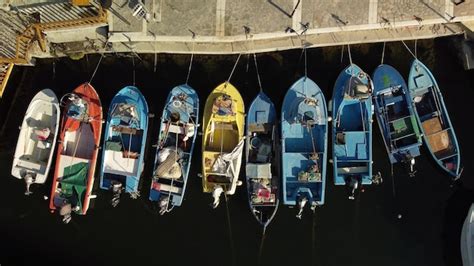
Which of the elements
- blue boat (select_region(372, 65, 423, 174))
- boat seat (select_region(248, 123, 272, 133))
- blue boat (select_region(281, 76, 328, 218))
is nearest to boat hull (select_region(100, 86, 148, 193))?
boat seat (select_region(248, 123, 272, 133))

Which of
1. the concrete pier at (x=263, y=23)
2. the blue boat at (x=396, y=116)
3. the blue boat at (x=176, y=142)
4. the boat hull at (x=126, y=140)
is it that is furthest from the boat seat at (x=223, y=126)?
the blue boat at (x=396, y=116)

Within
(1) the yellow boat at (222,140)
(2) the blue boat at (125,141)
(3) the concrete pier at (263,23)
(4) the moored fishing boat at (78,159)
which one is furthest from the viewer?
(4) the moored fishing boat at (78,159)

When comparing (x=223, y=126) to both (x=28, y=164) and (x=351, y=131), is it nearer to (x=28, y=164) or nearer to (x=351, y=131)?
(x=351, y=131)

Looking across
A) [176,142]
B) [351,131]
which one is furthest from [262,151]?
[351,131]

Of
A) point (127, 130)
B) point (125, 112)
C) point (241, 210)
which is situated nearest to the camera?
point (125, 112)

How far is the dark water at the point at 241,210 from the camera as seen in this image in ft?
74.3

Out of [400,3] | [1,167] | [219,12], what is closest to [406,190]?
[400,3]

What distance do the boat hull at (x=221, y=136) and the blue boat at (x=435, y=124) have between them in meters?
7.52

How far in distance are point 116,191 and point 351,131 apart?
10.5 m

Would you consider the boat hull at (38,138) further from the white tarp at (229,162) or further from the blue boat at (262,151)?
the blue boat at (262,151)

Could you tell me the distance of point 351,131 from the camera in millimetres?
22094

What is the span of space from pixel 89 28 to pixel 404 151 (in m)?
14.7

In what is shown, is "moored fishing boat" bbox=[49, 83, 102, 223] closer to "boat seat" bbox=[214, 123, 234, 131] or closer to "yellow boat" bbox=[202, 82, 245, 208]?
"yellow boat" bbox=[202, 82, 245, 208]

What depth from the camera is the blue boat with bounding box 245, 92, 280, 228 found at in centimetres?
2238
